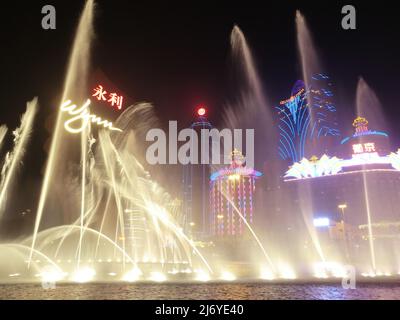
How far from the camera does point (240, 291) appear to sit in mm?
15258

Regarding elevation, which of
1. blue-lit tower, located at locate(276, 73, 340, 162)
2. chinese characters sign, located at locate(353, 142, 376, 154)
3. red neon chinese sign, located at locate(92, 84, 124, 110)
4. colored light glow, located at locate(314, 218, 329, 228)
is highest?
blue-lit tower, located at locate(276, 73, 340, 162)

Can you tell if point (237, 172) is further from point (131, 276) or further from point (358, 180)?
point (131, 276)

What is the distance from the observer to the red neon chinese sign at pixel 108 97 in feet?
146

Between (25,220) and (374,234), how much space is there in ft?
188

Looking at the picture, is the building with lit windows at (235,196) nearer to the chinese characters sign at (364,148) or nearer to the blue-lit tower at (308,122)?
the blue-lit tower at (308,122)

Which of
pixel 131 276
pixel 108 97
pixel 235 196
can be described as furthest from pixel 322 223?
pixel 131 276

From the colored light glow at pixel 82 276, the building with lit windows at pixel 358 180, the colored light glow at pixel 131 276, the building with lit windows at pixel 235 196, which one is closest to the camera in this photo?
the colored light glow at pixel 82 276

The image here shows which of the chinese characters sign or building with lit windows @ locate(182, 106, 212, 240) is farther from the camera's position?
building with lit windows @ locate(182, 106, 212, 240)

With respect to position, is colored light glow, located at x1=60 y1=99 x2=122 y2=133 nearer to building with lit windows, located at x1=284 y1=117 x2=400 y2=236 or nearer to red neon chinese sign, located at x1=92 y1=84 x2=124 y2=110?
red neon chinese sign, located at x1=92 y1=84 x2=124 y2=110

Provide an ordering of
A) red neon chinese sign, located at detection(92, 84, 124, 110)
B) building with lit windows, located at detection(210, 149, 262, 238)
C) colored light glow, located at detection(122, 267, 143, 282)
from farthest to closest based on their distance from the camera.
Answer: building with lit windows, located at detection(210, 149, 262, 238) < red neon chinese sign, located at detection(92, 84, 124, 110) < colored light glow, located at detection(122, 267, 143, 282)

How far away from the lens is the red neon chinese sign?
44594 mm

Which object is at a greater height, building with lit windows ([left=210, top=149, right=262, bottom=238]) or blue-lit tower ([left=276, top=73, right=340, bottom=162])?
blue-lit tower ([left=276, top=73, right=340, bottom=162])

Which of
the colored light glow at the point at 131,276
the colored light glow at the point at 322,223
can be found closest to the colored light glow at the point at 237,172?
the colored light glow at the point at 322,223

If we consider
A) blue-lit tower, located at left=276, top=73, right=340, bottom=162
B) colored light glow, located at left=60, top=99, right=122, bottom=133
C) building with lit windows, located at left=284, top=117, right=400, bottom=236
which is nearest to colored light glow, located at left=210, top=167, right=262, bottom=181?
blue-lit tower, located at left=276, top=73, right=340, bottom=162
